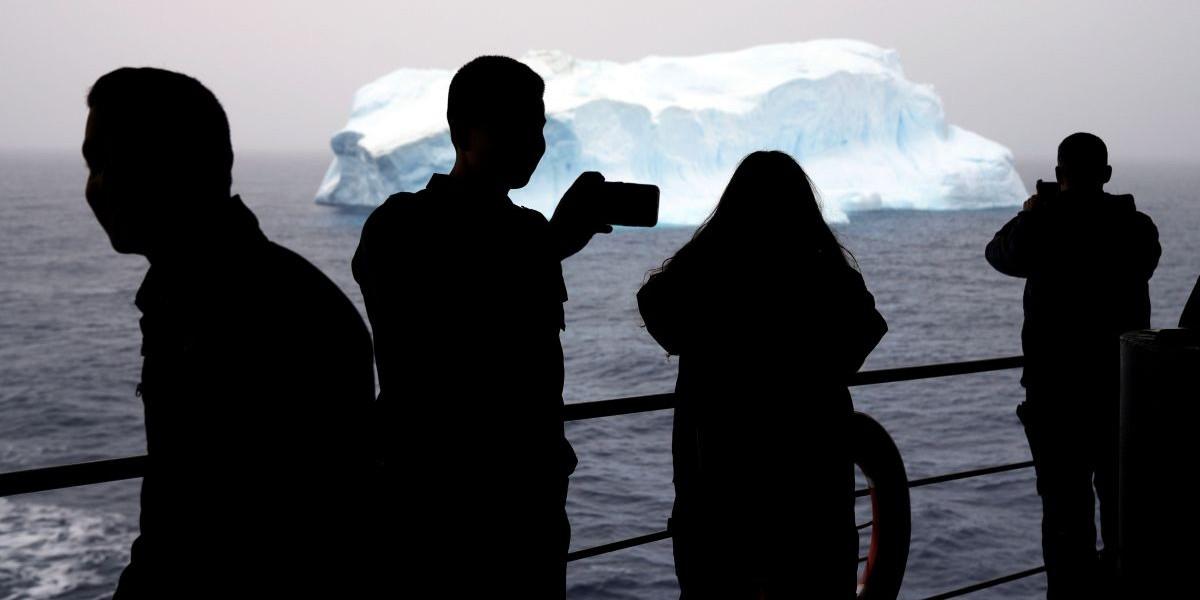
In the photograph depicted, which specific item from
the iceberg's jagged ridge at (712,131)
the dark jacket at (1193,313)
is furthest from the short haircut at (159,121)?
the iceberg's jagged ridge at (712,131)

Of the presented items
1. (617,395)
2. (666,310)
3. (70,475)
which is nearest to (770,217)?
(666,310)

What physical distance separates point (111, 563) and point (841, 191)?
2940cm

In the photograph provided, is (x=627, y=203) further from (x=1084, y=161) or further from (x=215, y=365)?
(x=1084, y=161)

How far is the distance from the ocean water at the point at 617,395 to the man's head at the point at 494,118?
15.2 meters

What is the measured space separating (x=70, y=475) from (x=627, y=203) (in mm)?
913

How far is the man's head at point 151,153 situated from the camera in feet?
3.32

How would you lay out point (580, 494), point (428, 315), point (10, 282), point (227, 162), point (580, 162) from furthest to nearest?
point (10, 282) < point (580, 162) < point (580, 494) < point (428, 315) < point (227, 162)

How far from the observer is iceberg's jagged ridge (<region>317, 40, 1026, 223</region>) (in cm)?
3562

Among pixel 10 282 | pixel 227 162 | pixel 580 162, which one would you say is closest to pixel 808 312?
pixel 227 162

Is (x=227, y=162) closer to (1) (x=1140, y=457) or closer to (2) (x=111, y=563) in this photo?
(1) (x=1140, y=457)

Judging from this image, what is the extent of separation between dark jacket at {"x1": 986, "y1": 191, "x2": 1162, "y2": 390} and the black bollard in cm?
111

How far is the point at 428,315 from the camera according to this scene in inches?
59.6

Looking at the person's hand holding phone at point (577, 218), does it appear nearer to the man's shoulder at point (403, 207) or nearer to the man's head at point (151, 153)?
the man's shoulder at point (403, 207)

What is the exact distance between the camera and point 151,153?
101 cm
